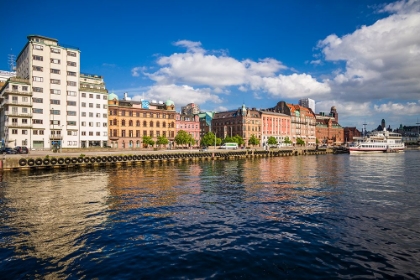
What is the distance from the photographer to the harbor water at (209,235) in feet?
41.6

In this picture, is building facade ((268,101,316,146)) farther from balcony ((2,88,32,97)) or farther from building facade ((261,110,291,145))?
balcony ((2,88,32,97))

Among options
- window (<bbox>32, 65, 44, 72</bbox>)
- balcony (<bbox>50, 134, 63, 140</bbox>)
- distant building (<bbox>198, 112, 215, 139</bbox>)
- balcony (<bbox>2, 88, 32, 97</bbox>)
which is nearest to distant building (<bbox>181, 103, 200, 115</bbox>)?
distant building (<bbox>198, 112, 215, 139</bbox>)

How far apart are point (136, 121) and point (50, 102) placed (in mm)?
34050

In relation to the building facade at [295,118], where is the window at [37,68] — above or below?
above

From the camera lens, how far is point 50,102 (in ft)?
303

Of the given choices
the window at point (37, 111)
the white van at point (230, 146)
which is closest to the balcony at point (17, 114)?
the window at point (37, 111)

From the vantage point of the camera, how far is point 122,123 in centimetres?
11375

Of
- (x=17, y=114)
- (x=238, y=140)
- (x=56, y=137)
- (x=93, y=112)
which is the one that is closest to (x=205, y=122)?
(x=238, y=140)

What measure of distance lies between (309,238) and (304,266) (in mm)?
3907

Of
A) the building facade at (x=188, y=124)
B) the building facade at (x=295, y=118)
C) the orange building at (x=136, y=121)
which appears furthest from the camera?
the building facade at (x=295, y=118)

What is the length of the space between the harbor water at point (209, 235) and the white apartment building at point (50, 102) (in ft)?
221

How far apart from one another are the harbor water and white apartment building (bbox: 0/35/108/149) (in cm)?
6724

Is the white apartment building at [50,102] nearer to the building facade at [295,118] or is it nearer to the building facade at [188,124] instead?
the building facade at [188,124]

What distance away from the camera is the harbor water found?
41.6 feet
